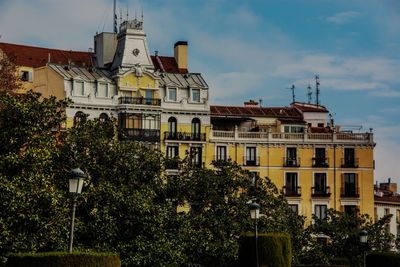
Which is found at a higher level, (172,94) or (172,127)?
(172,94)

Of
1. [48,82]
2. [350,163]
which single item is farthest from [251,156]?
[48,82]

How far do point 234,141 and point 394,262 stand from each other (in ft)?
157

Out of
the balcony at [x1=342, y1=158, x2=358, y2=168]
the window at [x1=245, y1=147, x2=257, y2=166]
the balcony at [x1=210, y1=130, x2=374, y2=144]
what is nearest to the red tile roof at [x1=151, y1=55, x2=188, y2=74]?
the balcony at [x1=210, y1=130, x2=374, y2=144]

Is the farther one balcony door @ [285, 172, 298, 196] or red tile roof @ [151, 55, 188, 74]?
red tile roof @ [151, 55, 188, 74]

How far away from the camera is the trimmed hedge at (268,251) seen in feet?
155

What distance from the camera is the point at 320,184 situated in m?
100

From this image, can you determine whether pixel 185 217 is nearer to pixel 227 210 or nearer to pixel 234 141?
pixel 227 210

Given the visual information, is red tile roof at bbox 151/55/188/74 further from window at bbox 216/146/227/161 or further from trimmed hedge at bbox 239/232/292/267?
trimmed hedge at bbox 239/232/292/267

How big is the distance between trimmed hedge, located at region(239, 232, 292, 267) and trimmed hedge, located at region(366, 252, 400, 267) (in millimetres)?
6337

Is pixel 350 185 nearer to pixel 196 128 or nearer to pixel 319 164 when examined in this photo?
pixel 319 164

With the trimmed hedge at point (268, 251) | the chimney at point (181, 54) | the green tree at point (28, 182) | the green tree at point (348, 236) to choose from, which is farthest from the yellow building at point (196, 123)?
the trimmed hedge at point (268, 251)

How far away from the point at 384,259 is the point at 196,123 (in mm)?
46830

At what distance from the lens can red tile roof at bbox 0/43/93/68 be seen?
10156 cm

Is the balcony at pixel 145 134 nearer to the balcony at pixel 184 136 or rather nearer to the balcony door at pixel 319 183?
the balcony at pixel 184 136
